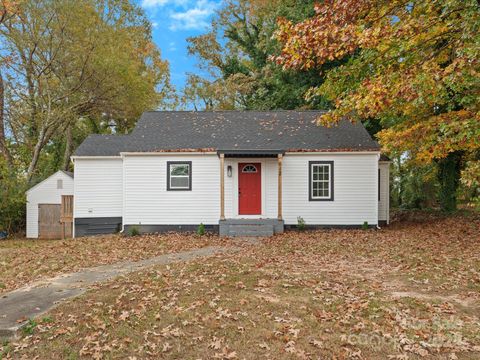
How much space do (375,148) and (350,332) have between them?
11.0 meters

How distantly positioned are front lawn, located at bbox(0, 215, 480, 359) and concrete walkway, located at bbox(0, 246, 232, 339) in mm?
325

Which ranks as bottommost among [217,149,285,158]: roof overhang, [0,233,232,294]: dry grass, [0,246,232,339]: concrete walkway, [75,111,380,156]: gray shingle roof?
[0,233,232,294]: dry grass

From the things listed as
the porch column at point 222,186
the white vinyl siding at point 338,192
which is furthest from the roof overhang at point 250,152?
the white vinyl siding at point 338,192

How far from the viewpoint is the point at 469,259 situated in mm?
8141

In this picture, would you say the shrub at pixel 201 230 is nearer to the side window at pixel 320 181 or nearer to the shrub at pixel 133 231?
the shrub at pixel 133 231

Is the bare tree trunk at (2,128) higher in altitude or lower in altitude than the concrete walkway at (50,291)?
higher

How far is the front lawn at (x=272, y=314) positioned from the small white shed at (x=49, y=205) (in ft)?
39.7

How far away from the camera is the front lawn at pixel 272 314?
4.20 meters

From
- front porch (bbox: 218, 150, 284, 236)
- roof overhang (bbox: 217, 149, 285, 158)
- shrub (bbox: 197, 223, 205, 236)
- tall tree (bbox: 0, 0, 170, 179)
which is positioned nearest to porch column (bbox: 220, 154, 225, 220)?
roof overhang (bbox: 217, 149, 285, 158)

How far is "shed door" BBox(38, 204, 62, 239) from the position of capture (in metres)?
17.5

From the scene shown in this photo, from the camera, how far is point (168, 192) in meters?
14.4

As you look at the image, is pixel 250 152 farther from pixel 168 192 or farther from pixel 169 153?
pixel 168 192

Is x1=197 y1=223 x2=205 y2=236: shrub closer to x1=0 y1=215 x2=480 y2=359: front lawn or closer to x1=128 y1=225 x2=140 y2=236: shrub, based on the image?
x1=128 y1=225 x2=140 y2=236: shrub

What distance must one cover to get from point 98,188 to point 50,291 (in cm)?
1005
